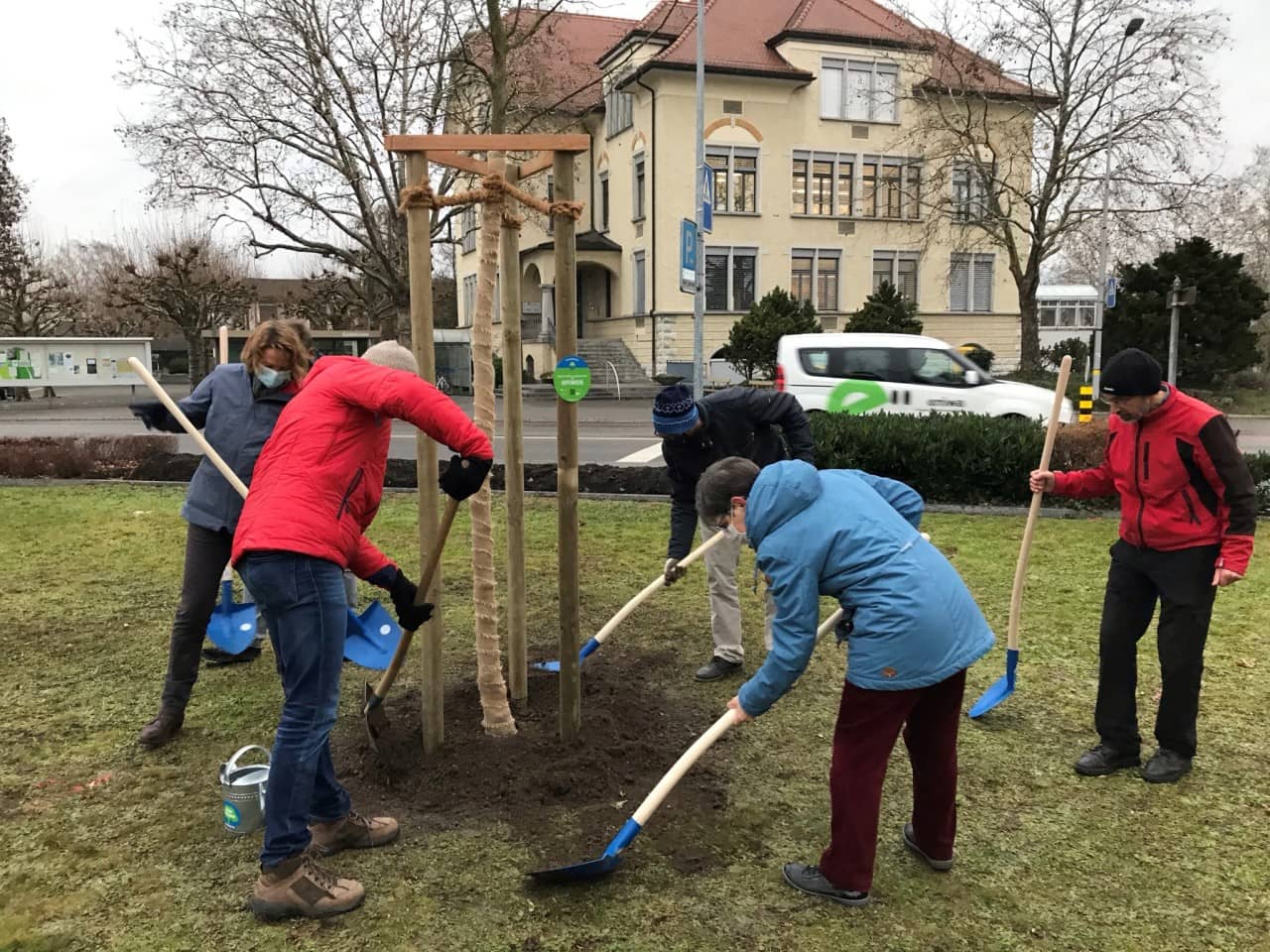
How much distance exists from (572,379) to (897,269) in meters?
32.4

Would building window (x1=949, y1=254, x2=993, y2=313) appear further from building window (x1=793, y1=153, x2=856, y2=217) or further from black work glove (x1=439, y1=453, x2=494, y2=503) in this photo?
black work glove (x1=439, y1=453, x2=494, y2=503)

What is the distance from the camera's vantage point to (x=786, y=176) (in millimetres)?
32188

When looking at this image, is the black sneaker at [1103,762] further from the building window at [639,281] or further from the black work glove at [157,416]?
the building window at [639,281]

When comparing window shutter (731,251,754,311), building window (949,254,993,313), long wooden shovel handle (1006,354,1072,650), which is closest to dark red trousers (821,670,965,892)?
long wooden shovel handle (1006,354,1072,650)

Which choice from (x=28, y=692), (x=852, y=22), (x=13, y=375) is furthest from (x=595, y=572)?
(x=852, y=22)

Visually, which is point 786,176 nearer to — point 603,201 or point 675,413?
point 603,201

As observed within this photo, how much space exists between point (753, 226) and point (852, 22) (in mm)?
8286

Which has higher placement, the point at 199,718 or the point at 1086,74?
the point at 1086,74

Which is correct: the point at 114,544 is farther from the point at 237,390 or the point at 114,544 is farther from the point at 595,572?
the point at 237,390

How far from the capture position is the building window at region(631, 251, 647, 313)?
107ft

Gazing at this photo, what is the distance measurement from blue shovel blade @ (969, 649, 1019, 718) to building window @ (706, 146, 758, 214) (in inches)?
1136

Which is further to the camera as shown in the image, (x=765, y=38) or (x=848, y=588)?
(x=765, y=38)

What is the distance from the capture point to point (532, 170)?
4.02 m

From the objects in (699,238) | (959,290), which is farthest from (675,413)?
(959,290)
